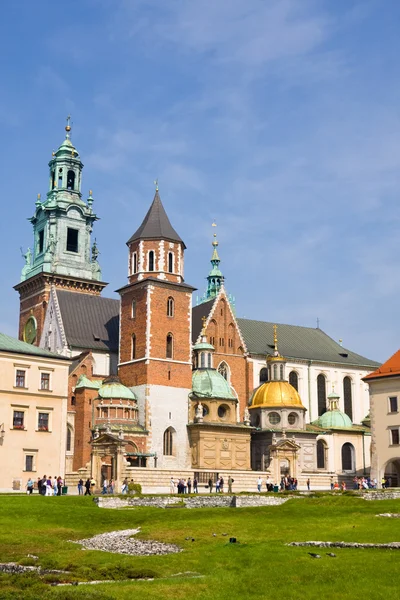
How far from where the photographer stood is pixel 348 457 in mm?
84500

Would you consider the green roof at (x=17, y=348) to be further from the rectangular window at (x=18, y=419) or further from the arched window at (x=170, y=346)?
the arched window at (x=170, y=346)

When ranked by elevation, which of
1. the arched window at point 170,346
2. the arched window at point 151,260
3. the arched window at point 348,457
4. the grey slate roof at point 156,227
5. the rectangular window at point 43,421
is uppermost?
the grey slate roof at point 156,227

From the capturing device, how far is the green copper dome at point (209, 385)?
2889 inches

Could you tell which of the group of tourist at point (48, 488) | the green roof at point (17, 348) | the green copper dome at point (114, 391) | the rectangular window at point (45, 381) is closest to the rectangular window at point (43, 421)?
the rectangular window at point (45, 381)

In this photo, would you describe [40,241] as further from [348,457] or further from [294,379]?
[348,457]

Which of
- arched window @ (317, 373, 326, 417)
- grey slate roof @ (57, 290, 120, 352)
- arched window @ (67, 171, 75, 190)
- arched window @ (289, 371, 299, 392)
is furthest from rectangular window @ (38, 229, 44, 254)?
arched window @ (317, 373, 326, 417)

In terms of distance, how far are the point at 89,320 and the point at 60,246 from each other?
15487mm

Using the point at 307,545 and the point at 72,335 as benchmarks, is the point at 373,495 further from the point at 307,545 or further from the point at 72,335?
the point at 72,335

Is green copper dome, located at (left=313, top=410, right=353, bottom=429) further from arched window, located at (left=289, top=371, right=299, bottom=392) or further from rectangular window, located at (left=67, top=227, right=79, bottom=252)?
rectangular window, located at (left=67, top=227, right=79, bottom=252)

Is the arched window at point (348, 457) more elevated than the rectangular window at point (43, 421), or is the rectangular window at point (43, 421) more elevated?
the rectangular window at point (43, 421)

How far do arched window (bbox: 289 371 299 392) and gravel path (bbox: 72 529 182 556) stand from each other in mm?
60143

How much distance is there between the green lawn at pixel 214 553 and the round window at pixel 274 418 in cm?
3813

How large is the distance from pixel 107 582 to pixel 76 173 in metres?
81.5

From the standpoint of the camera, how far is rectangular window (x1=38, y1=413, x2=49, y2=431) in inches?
2206
